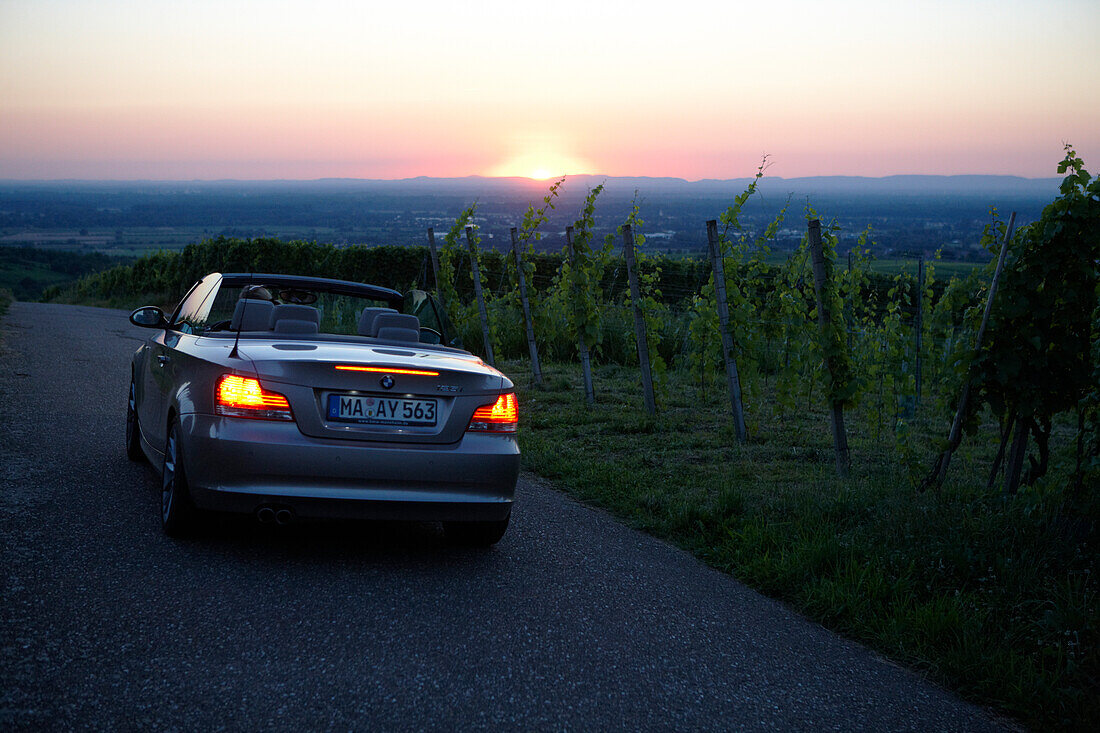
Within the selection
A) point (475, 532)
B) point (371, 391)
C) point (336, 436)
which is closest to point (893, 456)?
point (475, 532)

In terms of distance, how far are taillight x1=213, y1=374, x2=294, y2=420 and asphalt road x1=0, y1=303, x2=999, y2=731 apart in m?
0.78

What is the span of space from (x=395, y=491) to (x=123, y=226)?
324 ft

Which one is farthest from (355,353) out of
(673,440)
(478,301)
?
(478,301)

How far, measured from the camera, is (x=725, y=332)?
9.28 m

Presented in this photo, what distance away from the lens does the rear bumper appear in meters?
4.45

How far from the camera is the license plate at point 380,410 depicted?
4.56m

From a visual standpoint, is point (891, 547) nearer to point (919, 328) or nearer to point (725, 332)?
point (725, 332)

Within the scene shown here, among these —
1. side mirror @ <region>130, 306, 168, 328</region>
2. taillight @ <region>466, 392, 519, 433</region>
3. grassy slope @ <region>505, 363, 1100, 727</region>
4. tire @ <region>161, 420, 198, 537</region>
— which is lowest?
grassy slope @ <region>505, 363, 1100, 727</region>

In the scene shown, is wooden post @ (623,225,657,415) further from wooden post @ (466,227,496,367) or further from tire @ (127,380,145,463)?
tire @ (127,380,145,463)

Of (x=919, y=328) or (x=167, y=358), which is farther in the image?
(x=919, y=328)

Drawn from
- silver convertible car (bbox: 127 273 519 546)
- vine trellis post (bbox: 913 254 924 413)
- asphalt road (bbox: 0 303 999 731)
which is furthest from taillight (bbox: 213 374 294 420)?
vine trellis post (bbox: 913 254 924 413)

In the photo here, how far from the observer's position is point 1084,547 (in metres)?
4.93

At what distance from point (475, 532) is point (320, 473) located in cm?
109

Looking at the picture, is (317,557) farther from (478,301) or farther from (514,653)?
(478,301)
